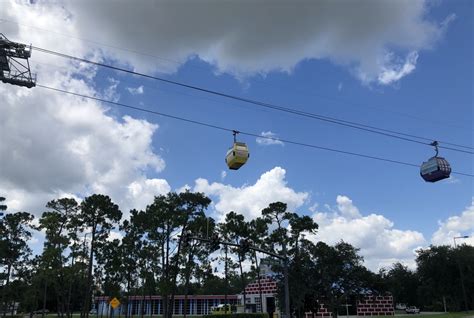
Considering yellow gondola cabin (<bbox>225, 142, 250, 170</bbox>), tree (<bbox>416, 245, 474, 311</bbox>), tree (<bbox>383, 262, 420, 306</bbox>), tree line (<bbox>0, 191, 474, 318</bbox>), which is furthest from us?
tree (<bbox>383, 262, 420, 306</bbox>)

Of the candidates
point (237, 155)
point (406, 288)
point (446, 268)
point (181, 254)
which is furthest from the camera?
point (406, 288)

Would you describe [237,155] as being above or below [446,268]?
above

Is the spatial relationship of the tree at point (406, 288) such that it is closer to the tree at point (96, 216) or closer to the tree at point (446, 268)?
the tree at point (446, 268)

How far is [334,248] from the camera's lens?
51625 mm

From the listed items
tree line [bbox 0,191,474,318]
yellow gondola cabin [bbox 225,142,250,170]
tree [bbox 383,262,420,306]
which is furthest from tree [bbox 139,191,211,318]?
tree [bbox 383,262,420,306]

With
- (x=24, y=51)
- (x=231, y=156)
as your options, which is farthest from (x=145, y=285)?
(x=231, y=156)

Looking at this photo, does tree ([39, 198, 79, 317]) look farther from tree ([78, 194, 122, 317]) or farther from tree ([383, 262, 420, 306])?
tree ([383, 262, 420, 306])

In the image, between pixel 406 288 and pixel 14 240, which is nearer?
pixel 14 240

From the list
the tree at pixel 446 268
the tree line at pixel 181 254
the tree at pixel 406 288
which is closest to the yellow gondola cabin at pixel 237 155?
the tree line at pixel 181 254

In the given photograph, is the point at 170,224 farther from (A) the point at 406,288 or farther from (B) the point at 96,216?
(A) the point at 406,288

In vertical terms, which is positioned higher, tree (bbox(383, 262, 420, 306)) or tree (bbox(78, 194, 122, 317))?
tree (bbox(78, 194, 122, 317))

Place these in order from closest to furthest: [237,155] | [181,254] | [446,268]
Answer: [237,155] < [181,254] < [446,268]

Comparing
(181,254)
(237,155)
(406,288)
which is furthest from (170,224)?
(406,288)

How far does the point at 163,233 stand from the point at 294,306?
17891 mm
